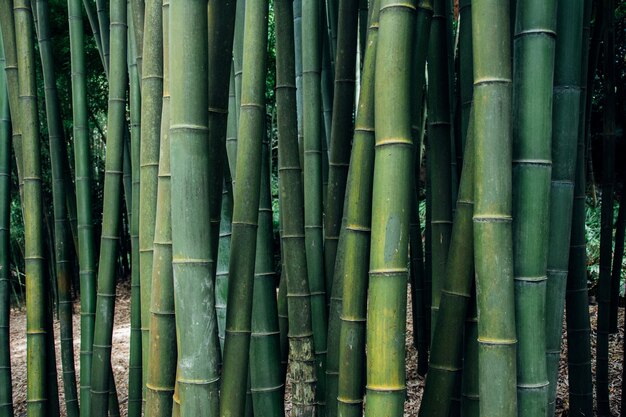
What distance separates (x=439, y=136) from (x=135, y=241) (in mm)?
995

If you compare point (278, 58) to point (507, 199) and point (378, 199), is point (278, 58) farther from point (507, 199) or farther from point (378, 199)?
point (507, 199)

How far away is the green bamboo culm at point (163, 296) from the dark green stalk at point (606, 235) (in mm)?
2077

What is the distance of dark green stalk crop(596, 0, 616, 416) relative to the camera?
284cm

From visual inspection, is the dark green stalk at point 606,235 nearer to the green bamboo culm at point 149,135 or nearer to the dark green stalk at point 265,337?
the dark green stalk at point 265,337

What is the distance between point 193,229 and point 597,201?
20.5ft

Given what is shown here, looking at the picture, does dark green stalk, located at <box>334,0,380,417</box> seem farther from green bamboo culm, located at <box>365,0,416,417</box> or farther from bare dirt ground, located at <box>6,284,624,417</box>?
bare dirt ground, located at <box>6,284,624,417</box>

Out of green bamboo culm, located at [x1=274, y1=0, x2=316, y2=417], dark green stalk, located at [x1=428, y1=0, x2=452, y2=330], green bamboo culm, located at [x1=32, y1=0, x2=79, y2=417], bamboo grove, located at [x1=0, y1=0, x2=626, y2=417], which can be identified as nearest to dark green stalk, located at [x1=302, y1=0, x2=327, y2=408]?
bamboo grove, located at [x1=0, y1=0, x2=626, y2=417]

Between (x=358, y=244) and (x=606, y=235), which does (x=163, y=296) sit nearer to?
(x=358, y=244)

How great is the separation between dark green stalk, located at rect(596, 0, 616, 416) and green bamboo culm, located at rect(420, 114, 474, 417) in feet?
6.01

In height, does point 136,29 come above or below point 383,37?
above

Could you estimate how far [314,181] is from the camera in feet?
6.00

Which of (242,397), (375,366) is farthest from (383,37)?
(242,397)

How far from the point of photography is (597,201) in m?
6.68

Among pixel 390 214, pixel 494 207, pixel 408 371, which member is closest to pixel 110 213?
pixel 390 214
